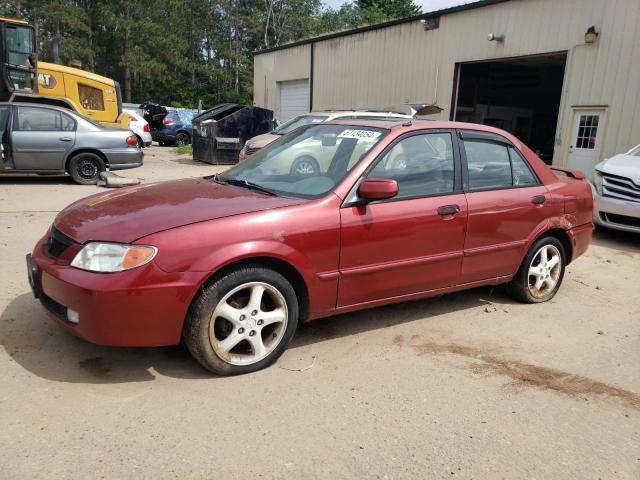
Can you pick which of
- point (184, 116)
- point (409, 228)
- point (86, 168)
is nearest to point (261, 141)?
point (86, 168)

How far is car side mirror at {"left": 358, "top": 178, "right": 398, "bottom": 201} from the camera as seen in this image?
3.46m

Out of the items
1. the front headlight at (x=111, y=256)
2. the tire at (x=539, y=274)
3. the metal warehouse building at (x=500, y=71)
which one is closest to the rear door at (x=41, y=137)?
the front headlight at (x=111, y=256)

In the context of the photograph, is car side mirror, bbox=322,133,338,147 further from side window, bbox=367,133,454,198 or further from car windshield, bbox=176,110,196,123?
car windshield, bbox=176,110,196,123

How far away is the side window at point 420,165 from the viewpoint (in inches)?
151

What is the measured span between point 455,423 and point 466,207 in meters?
1.75

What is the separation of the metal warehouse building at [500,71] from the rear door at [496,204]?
827 cm

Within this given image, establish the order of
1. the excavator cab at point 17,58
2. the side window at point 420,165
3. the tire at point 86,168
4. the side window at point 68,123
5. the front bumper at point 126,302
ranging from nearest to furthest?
the front bumper at point 126,302 < the side window at point 420,165 < the side window at point 68,123 < the tire at point 86,168 < the excavator cab at point 17,58

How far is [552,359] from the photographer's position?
380cm

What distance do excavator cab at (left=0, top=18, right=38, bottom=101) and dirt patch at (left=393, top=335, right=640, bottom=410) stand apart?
40.4ft

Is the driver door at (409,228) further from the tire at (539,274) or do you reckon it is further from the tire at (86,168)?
the tire at (86,168)

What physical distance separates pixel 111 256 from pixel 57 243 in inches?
21.0

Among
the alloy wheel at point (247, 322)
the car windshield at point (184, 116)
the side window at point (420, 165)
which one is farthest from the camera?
the car windshield at point (184, 116)

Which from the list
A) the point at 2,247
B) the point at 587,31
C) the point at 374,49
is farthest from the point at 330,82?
the point at 2,247

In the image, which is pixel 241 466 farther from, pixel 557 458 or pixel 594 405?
pixel 594 405
